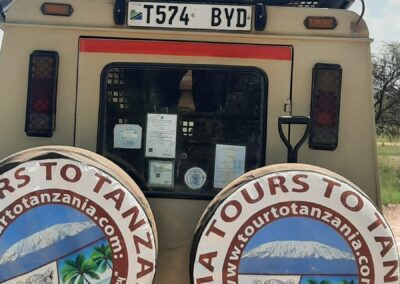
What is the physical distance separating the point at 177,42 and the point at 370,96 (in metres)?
1.09

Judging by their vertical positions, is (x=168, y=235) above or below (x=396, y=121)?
below

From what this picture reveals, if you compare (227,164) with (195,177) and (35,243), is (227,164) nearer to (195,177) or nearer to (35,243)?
(195,177)

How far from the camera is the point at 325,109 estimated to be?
333 centimetres

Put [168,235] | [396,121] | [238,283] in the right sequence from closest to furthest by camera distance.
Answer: [238,283], [168,235], [396,121]

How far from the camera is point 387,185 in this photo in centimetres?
1906

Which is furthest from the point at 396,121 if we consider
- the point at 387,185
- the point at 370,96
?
the point at 370,96

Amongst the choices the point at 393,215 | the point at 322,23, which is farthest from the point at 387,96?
the point at 322,23

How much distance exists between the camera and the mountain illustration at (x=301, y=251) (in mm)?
2672

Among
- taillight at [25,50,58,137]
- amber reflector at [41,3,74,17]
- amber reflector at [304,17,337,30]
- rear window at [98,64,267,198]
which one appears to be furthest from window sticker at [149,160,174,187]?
amber reflector at [304,17,337,30]

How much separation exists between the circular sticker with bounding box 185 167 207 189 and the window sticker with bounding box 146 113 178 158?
13cm

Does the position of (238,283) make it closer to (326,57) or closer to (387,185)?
(326,57)

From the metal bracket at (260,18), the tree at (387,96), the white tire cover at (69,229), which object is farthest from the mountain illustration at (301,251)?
the tree at (387,96)

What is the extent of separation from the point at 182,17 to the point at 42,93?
86 cm

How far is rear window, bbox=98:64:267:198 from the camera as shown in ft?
10.9
